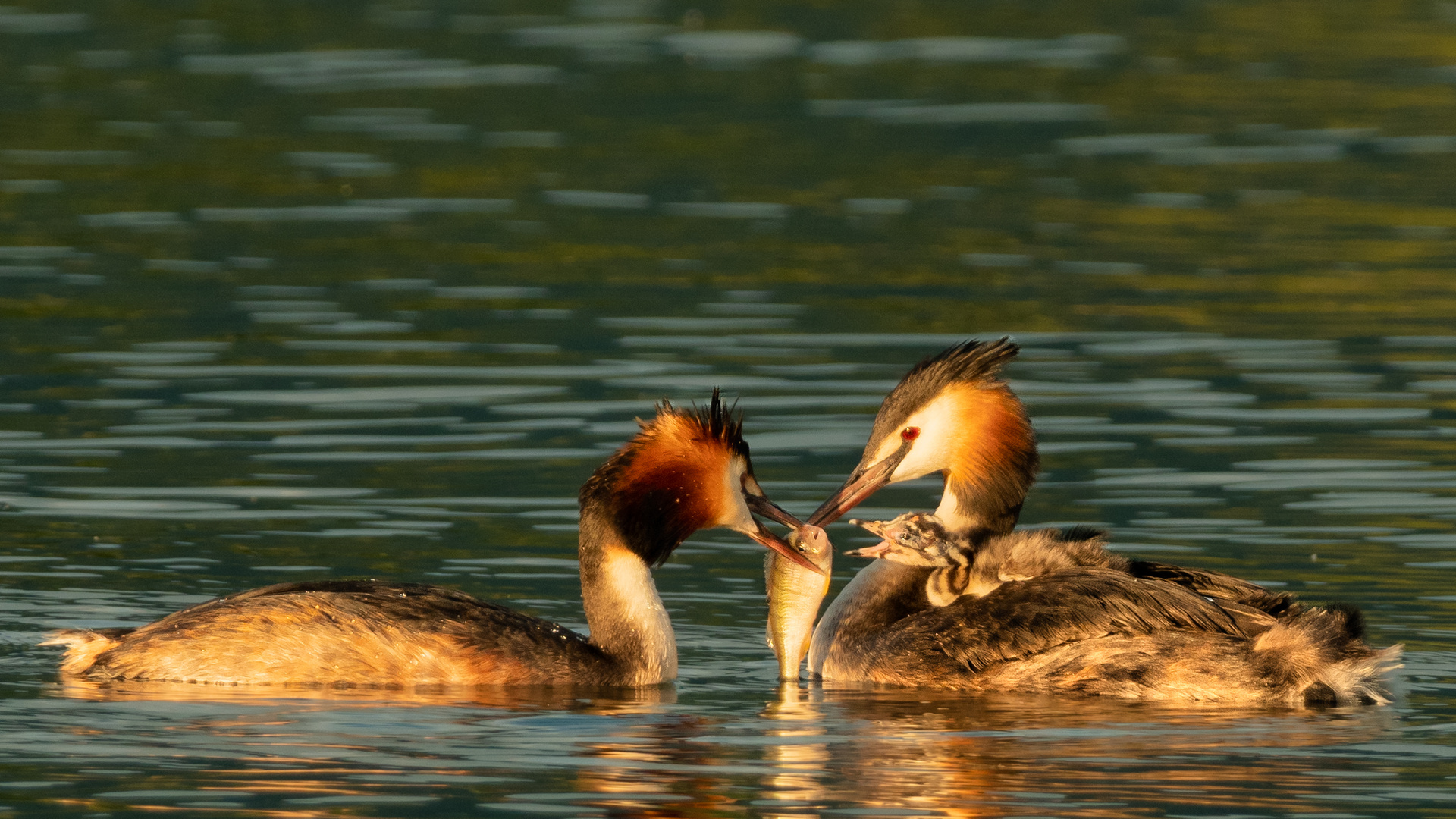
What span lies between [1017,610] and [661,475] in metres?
1.58

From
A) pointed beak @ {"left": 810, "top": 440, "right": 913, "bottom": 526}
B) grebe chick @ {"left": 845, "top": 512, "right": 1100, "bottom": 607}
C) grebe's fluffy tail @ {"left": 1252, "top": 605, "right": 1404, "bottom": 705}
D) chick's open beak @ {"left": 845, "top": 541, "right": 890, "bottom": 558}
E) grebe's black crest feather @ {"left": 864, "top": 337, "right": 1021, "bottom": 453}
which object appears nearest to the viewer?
grebe's fluffy tail @ {"left": 1252, "top": 605, "right": 1404, "bottom": 705}

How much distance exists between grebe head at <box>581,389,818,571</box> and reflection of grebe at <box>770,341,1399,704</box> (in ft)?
2.06

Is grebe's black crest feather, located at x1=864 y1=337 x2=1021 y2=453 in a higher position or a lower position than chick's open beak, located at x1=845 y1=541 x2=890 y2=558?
higher

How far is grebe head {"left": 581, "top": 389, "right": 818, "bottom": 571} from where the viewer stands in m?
12.2

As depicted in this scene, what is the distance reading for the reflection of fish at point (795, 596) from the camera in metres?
12.5

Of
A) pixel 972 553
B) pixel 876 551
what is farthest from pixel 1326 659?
pixel 876 551

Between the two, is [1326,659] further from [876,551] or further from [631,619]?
[631,619]

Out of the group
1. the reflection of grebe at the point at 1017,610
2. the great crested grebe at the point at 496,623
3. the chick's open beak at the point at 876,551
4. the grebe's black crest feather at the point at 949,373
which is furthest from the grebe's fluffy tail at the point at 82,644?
the grebe's black crest feather at the point at 949,373

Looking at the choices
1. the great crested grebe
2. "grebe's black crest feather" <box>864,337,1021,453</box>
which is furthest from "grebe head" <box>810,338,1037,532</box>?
the great crested grebe

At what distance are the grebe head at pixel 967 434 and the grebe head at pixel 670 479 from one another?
994mm

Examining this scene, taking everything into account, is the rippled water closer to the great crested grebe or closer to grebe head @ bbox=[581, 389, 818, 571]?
the great crested grebe

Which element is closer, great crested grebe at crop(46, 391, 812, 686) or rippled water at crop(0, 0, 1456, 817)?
rippled water at crop(0, 0, 1456, 817)

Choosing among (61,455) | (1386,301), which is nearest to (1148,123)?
(1386,301)

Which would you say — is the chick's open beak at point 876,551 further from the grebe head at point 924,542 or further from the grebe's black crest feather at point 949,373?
the grebe's black crest feather at point 949,373
